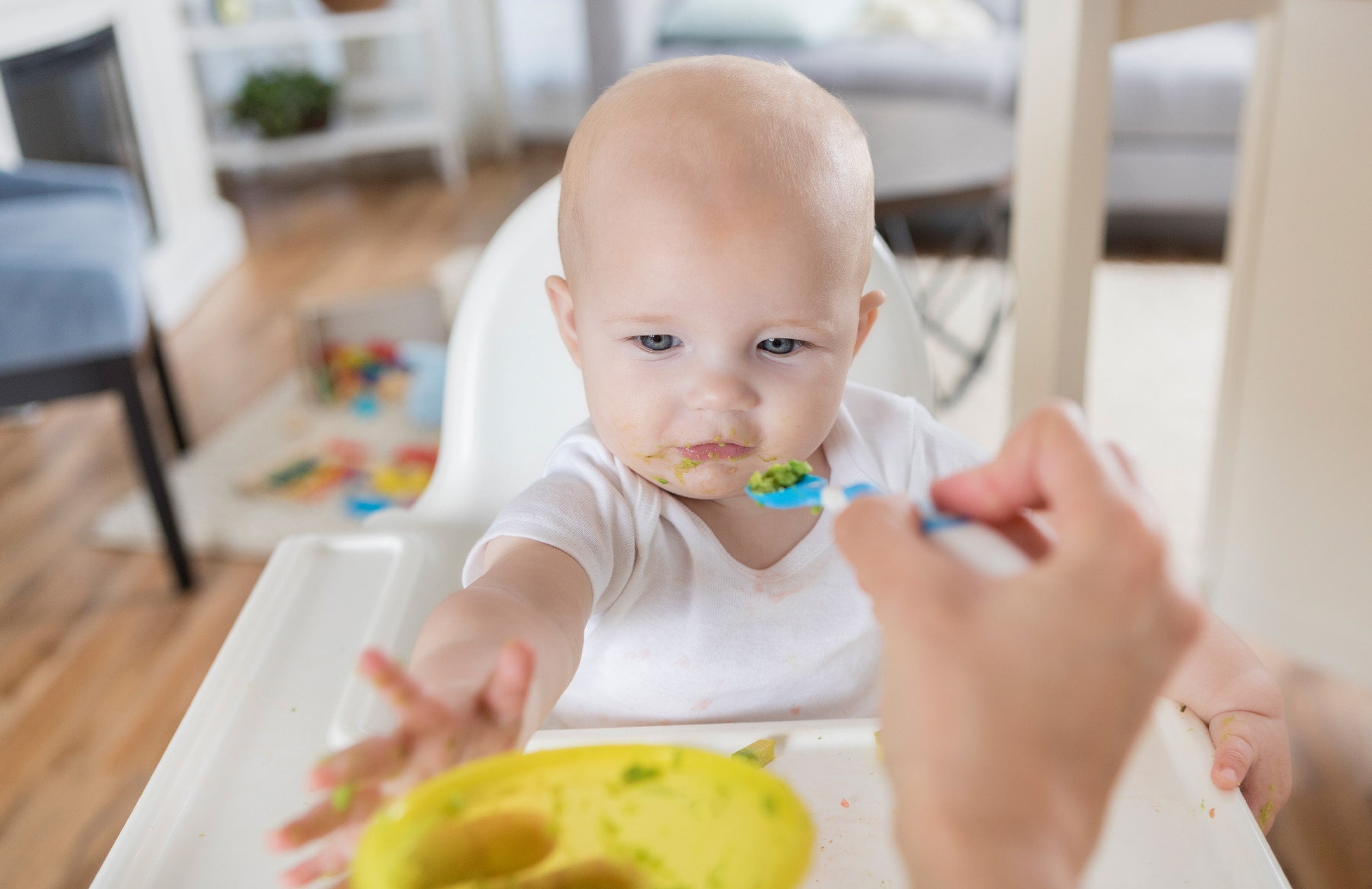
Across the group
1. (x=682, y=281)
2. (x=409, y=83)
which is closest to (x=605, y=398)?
(x=682, y=281)

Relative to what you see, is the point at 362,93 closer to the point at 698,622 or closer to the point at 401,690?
the point at 698,622

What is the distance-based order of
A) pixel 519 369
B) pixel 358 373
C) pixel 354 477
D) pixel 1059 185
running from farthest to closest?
pixel 358 373 → pixel 354 477 → pixel 1059 185 → pixel 519 369

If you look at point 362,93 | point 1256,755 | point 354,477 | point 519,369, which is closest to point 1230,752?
point 1256,755

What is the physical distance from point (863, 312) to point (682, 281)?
0.20 metres

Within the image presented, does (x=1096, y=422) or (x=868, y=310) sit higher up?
(x=868, y=310)

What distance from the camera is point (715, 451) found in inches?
25.8

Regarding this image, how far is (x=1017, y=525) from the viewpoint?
0.40 m

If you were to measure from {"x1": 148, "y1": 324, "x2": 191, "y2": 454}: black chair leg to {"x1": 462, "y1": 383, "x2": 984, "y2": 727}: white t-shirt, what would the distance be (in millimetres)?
1594

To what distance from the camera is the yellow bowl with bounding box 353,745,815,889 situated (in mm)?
351

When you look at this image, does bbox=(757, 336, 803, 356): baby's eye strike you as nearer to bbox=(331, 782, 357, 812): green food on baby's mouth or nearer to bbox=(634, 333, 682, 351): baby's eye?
bbox=(634, 333, 682, 351): baby's eye

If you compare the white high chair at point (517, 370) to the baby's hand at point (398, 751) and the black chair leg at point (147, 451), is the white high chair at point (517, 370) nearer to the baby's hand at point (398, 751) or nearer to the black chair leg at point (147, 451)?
the baby's hand at point (398, 751)

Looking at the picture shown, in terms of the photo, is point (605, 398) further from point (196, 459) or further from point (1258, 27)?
point (196, 459)

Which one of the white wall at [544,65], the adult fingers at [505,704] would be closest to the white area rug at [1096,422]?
the adult fingers at [505,704]

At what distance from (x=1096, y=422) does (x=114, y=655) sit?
167 cm
